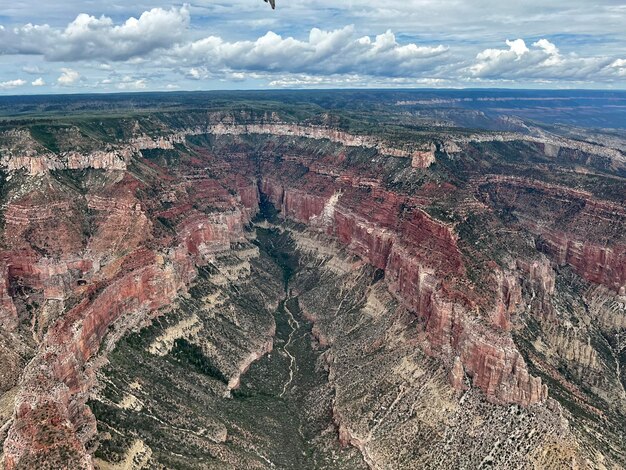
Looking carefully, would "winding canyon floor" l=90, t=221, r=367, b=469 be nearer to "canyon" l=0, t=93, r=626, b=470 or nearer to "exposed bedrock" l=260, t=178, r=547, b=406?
"canyon" l=0, t=93, r=626, b=470

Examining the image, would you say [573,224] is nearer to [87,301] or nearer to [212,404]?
[212,404]

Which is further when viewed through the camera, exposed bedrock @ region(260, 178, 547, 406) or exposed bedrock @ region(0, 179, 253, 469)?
exposed bedrock @ region(260, 178, 547, 406)

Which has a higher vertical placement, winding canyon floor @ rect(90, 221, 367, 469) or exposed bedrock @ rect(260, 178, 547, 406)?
exposed bedrock @ rect(260, 178, 547, 406)

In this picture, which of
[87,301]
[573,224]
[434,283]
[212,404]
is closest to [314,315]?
[434,283]

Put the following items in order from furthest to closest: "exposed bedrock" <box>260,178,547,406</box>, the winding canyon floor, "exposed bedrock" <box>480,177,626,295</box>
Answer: "exposed bedrock" <box>480,177,626,295</box> → "exposed bedrock" <box>260,178,547,406</box> → the winding canyon floor

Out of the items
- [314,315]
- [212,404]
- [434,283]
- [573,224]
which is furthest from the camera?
[573,224]

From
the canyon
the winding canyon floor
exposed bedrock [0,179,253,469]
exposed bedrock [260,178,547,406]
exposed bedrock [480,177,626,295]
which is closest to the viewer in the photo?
exposed bedrock [0,179,253,469]

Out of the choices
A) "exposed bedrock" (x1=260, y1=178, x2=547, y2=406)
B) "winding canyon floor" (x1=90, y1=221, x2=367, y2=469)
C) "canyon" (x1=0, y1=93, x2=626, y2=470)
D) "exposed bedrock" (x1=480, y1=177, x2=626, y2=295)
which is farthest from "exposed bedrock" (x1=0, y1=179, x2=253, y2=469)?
"exposed bedrock" (x1=480, y1=177, x2=626, y2=295)

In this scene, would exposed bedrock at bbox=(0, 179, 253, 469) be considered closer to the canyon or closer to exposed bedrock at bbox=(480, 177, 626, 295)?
the canyon

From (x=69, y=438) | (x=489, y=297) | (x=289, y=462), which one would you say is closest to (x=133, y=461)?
(x=69, y=438)
